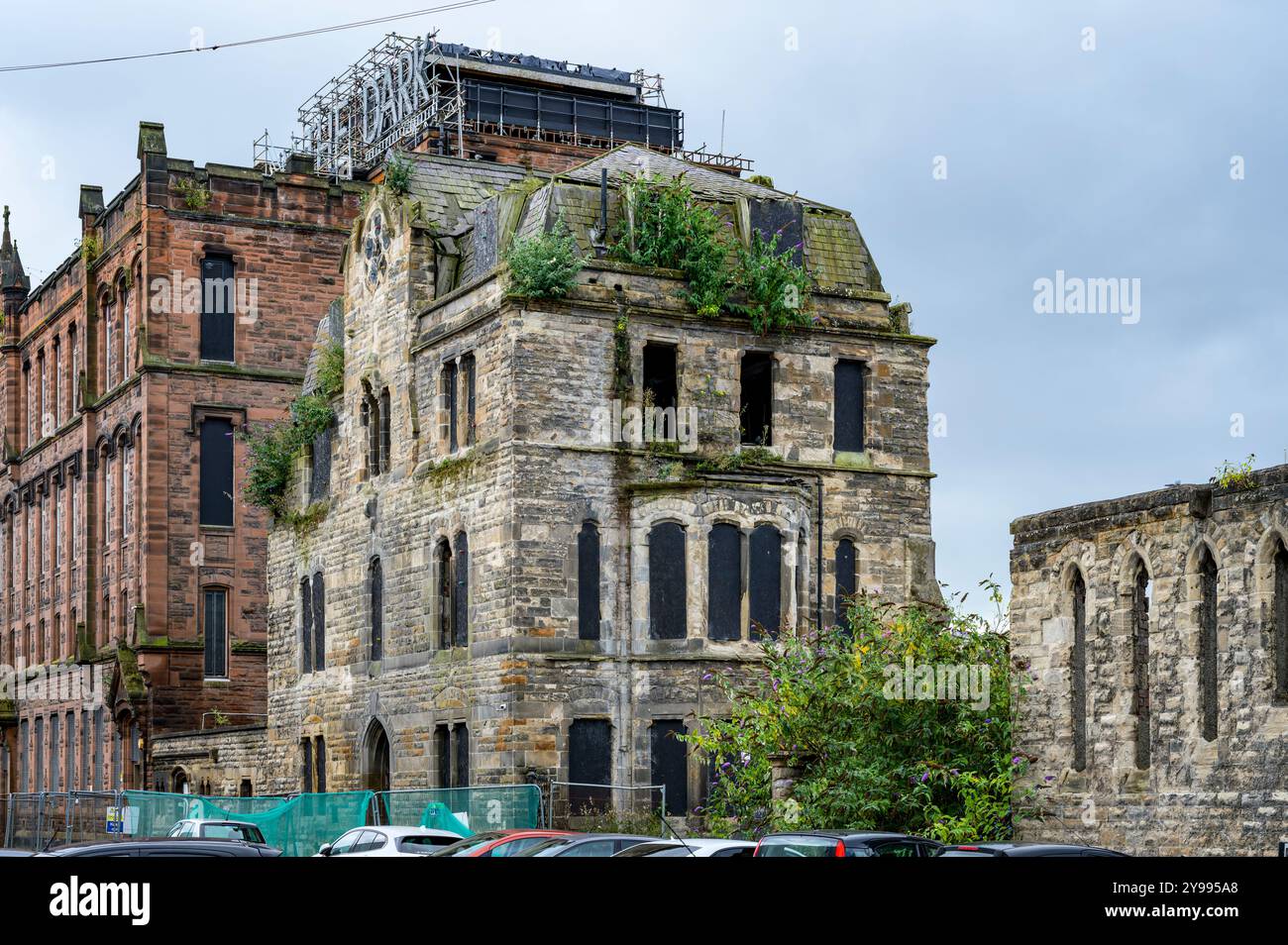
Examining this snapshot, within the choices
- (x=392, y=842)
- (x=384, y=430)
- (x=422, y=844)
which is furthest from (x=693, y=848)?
(x=384, y=430)

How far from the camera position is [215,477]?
6194 cm

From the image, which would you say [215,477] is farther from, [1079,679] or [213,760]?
[1079,679]

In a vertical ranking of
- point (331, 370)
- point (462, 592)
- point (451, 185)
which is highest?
point (451, 185)

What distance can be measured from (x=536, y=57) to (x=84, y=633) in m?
24.5

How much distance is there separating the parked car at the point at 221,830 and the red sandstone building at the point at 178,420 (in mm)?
24080

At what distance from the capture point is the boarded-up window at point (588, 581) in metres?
39.4

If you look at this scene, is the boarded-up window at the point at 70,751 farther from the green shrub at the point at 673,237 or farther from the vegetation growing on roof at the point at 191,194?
the green shrub at the point at 673,237

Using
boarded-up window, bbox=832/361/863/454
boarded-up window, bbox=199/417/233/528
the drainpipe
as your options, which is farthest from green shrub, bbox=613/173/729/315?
boarded-up window, bbox=199/417/233/528

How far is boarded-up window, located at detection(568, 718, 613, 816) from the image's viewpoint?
3866 centimetres

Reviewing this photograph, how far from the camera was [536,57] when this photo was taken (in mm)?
71375

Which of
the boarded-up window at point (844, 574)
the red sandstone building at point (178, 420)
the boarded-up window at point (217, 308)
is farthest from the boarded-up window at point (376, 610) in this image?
the boarded-up window at point (217, 308)

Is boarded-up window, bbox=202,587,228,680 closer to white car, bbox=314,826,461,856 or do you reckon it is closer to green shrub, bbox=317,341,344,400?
green shrub, bbox=317,341,344,400

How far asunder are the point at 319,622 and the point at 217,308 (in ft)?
57.2
